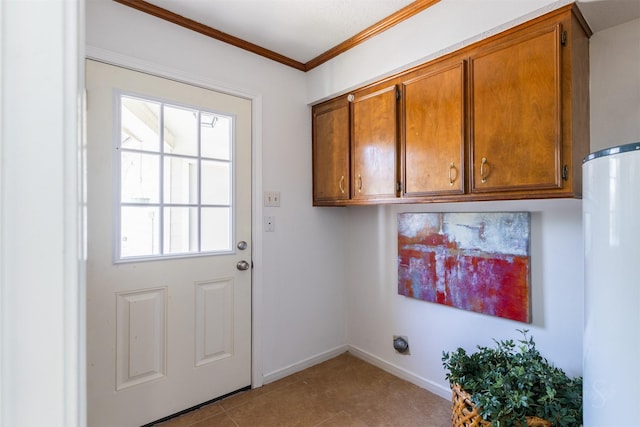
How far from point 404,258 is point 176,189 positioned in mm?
1605

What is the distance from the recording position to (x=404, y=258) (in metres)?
2.31

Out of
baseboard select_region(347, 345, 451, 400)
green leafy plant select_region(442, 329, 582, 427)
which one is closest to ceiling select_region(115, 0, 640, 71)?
green leafy plant select_region(442, 329, 582, 427)

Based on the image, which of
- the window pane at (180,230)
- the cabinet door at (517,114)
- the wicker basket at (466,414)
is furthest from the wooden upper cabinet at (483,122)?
the window pane at (180,230)

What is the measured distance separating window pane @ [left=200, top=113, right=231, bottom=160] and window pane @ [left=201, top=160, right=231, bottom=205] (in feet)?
0.19

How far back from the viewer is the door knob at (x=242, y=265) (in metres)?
2.15

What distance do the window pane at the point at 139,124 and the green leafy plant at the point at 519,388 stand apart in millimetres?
2098

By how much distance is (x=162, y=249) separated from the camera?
1.87m

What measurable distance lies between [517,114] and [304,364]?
2.19 meters

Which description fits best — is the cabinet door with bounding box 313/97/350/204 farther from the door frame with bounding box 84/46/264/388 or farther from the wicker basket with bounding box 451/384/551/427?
the wicker basket with bounding box 451/384/551/427

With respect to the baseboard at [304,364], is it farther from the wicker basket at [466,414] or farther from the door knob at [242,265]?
the wicker basket at [466,414]

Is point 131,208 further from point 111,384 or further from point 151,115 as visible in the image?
point 111,384

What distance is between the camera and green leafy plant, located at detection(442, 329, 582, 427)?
1.31 metres

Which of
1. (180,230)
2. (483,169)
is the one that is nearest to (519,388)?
(483,169)

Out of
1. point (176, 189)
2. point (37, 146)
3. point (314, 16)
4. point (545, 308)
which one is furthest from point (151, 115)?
point (545, 308)
